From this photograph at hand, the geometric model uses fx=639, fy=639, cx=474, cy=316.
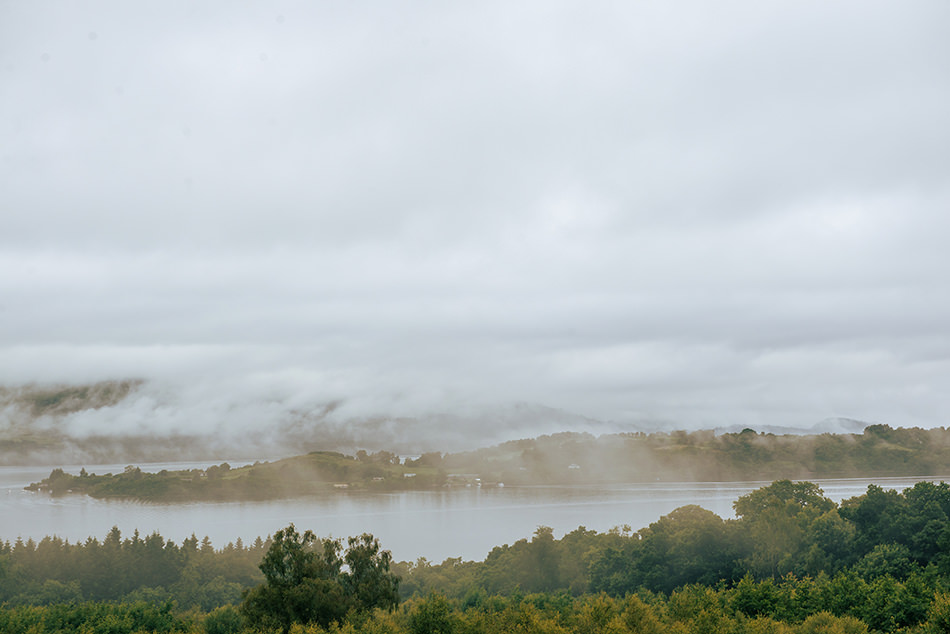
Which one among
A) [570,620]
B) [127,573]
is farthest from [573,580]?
[127,573]

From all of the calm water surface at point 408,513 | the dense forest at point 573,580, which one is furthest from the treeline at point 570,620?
the calm water surface at point 408,513

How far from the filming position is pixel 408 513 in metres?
129

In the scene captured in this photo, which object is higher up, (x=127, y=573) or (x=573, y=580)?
(x=127, y=573)

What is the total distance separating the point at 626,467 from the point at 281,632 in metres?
154

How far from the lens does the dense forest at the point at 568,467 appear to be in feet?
458

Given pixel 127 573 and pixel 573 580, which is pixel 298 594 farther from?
pixel 127 573

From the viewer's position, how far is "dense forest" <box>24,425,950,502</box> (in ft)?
458

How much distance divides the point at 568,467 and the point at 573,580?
369 ft

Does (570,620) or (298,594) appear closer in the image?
(570,620)

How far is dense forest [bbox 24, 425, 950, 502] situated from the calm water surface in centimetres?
316

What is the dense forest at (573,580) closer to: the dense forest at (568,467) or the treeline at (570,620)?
the treeline at (570,620)

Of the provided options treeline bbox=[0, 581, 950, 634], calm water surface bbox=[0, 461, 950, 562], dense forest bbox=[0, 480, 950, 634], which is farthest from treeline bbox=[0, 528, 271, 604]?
calm water surface bbox=[0, 461, 950, 562]

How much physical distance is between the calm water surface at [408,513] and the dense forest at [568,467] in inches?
125

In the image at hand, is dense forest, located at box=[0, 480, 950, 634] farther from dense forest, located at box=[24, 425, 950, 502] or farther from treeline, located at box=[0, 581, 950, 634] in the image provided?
dense forest, located at box=[24, 425, 950, 502]
